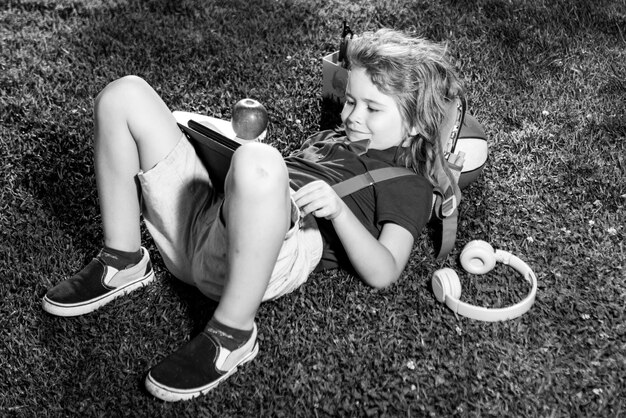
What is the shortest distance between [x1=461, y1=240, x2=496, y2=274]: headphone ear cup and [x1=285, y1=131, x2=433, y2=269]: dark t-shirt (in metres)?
0.33

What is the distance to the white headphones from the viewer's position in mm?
3301

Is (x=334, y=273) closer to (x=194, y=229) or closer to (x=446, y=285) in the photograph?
(x=446, y=285)

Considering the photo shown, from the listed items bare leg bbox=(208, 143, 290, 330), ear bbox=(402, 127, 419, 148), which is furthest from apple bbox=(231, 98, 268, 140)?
bare leg bbox=(208, 143, 290, 330)

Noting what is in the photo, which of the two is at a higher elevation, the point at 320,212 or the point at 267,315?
the point at 320,212

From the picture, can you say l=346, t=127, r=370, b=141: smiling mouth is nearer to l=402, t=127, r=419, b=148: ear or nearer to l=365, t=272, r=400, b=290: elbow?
l=402, t=127, r=419, b=148: ear

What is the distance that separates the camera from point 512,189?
4148 mm

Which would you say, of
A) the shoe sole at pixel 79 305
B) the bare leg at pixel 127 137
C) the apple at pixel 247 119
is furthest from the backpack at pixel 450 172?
the shoe sole at pixel 79 305

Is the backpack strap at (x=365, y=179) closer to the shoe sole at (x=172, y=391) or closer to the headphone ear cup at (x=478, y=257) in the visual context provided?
the headphone ear cup at (x=478, y=257)

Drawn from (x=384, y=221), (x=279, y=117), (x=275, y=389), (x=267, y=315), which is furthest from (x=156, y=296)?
(x=279, y=117)

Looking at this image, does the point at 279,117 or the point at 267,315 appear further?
the point at 279,117

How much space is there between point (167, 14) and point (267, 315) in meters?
3.26

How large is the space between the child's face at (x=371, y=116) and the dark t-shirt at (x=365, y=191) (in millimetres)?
64

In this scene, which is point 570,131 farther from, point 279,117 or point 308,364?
point 308,364

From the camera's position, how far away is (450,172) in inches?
141
